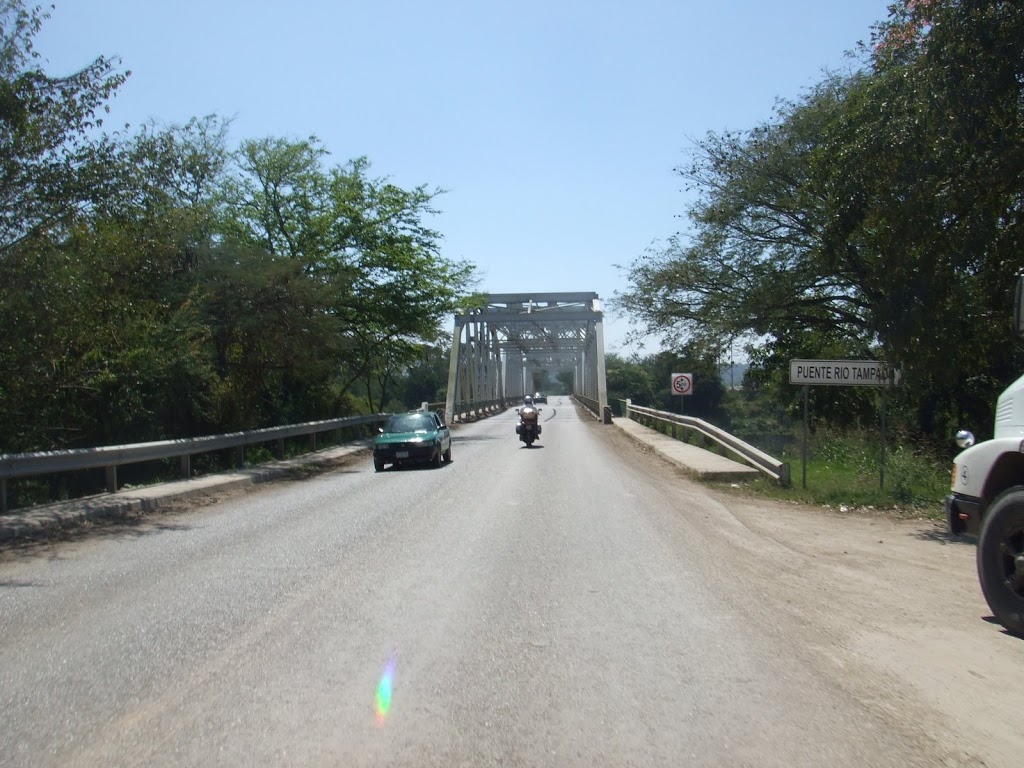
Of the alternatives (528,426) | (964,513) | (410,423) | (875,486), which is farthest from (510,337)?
(964,513)

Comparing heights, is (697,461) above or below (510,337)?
below

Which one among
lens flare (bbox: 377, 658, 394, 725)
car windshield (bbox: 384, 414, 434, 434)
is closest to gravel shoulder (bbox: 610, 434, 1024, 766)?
lens flare (bbox: 377, 658, 394, 725)

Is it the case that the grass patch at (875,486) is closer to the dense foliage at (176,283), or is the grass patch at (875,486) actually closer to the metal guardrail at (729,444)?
the metal guardrail at (729,444)

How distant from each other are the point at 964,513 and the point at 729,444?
13.9 metres

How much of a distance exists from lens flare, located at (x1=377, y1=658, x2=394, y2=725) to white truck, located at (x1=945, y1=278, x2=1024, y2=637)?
4353 millimetres

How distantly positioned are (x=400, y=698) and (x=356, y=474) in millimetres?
15828

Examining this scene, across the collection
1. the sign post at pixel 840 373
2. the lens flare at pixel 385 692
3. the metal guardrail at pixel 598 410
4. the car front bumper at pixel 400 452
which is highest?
the sign post at pixel 840 373

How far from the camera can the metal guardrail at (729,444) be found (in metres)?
17.3

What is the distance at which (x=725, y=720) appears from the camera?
16.3 ft

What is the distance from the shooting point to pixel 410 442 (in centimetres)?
2167

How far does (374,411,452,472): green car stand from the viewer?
21625 millimetres

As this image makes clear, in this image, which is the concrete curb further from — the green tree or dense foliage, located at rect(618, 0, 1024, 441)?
the green tree

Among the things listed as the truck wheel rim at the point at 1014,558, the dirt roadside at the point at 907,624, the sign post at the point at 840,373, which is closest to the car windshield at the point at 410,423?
the sign post at the point at 840,373

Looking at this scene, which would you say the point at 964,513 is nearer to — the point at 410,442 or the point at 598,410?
the point at 410,442
